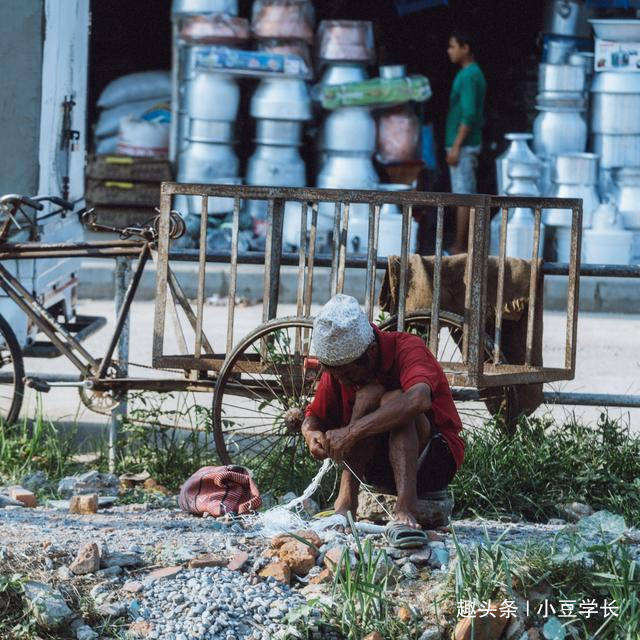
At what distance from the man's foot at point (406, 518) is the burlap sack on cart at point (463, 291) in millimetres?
1525

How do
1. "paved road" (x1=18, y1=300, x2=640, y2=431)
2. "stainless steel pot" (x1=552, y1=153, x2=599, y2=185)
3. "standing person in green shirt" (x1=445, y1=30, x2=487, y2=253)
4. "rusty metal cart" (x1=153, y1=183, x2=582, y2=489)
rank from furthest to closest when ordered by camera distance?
1. "stainless steel pot" (x1=552, y1=153, x2=599, y2=185)
2. "standing person in green shirt" (x1=445, y1=30, x2=487, y2=253)
3. "paved road" (x1=18, y1=300, x2=640, y2=431)
4. "rusty metal cart" (x1=153, y1=183, x2=582, y2=489)

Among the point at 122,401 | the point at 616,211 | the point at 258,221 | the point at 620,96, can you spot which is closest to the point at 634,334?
the point at 616,211

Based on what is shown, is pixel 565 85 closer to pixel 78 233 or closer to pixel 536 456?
pixel 78 233

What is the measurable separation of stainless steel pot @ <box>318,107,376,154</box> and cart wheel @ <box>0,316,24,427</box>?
558cm

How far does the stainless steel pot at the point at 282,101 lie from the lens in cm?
1140

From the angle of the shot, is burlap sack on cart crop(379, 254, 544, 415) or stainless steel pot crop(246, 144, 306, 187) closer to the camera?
burlap sack on cart crop(379, 254, 544, 415)

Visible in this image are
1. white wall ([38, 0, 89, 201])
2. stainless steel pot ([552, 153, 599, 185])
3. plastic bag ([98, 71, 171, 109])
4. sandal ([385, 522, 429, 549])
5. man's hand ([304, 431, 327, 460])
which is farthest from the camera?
plastic bag ([98, 71, 171, 109])

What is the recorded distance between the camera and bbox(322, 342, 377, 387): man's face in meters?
4.59

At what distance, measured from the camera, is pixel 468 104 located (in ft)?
36.9

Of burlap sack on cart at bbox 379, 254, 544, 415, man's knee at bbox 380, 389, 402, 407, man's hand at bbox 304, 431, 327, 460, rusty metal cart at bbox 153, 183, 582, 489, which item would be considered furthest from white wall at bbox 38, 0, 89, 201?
man's knee at bbox 380, 389, 402, 407

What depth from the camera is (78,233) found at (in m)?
7.96

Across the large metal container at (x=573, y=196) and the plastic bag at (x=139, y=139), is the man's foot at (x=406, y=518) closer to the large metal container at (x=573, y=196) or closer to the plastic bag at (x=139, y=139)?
the large metal container at (x=573, y=196)

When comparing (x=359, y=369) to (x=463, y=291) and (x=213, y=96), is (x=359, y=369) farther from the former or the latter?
(x=213, y=96)

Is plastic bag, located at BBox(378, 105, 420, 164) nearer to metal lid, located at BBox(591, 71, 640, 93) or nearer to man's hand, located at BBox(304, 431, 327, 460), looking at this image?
metal lid, located at BBox(591, 71, 640, 93)
